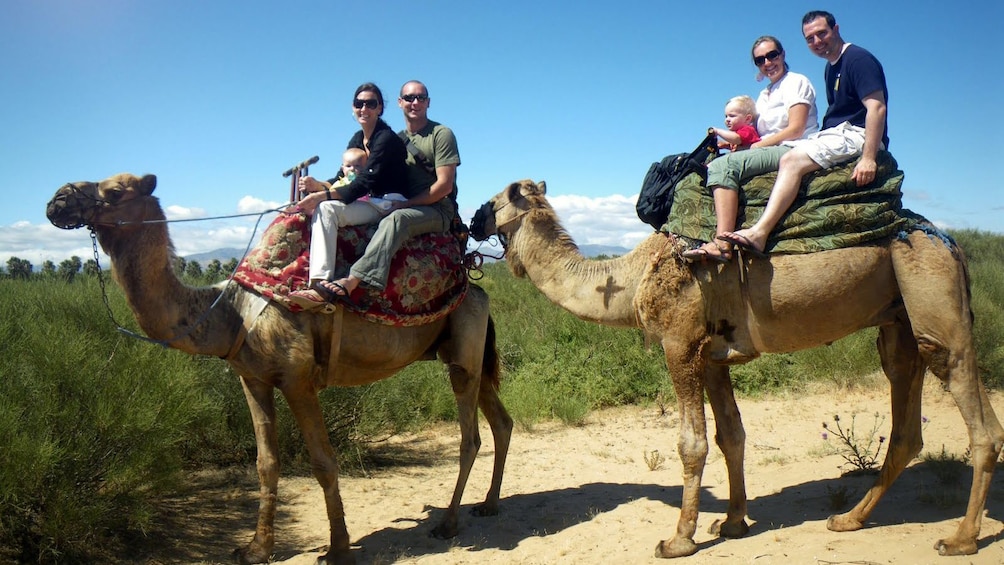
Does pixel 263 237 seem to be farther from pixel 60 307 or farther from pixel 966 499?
pixel 966 499

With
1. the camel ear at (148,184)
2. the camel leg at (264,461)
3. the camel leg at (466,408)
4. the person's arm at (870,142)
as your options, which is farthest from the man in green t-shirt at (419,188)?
the person's arm at (870,142)

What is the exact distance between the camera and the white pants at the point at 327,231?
543 centimetres

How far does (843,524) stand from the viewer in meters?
5.28

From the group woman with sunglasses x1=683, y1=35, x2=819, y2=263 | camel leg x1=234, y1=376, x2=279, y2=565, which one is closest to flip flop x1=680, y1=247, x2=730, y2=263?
woman with sunglasses x1=683, y1=35, x2=819, y2=263

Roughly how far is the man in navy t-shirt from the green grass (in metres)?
4.75

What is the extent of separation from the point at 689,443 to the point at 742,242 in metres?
1.38

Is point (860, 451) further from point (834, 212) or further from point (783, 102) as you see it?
point (783, 102)

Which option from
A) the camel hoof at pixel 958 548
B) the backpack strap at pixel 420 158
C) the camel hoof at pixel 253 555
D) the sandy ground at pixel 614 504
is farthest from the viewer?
the backpack strap at pixel 420 158

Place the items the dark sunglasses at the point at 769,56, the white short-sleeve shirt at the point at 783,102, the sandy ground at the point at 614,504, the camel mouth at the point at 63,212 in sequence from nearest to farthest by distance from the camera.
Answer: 1. the camel mouth at the point at 63,212
2. the sandy ground at the point at 614,504
3. the white short-sleeve shirt at the point at 783,102
4. the dark sunglasses at the point at 769,56

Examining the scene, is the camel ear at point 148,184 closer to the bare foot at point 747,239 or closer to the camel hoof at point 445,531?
the camel hoof at point 445,531

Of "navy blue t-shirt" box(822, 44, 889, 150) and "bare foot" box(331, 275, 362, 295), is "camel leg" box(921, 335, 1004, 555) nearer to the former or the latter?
"navy blue t-shirt" box(822, 44, 889, 150)

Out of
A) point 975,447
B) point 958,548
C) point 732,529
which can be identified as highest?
point 975,447

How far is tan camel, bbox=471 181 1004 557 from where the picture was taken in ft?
15.6

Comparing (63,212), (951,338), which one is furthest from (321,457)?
(951,338)
